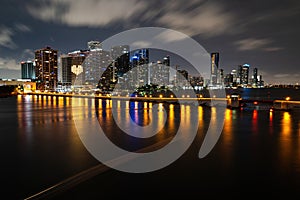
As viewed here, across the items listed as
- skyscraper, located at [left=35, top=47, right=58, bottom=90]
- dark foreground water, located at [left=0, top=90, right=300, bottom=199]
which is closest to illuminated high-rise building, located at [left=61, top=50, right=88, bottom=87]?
skyscraper, located at [left=35, top=47, right=58, bottom=90]

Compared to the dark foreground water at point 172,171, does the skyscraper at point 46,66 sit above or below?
above

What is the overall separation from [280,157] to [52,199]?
6.24m

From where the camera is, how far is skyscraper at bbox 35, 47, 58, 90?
521 feet

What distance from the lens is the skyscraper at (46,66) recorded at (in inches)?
6257

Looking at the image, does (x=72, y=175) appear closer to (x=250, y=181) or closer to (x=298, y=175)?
(x=250, y=181)

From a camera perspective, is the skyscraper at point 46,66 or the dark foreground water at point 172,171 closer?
the dark foreground water at point 172,171

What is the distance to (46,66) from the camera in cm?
16188

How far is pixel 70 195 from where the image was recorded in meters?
4.46

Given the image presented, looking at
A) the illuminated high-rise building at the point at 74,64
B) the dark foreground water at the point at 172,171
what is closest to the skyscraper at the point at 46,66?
the illuminated high-rise building at the point at 74,64

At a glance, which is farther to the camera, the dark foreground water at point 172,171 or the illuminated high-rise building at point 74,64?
the illuminated high-rise building at point 74,64

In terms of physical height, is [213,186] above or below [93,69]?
below

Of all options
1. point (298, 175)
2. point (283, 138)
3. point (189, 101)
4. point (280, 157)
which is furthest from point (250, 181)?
point (189, 101)

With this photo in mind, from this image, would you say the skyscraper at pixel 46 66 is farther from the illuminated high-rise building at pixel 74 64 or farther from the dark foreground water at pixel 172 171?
the dark foreground water at pixel 172 171

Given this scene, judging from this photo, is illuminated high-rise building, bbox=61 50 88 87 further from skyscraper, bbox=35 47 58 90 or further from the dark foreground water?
the dark foreground water
